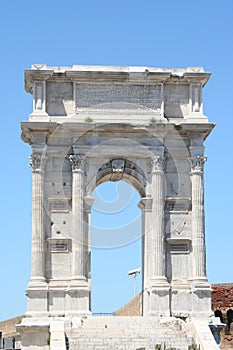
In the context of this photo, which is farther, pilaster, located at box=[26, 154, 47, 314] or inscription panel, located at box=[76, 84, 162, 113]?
inscription panel, located at box=[76, 84, 162, 113]

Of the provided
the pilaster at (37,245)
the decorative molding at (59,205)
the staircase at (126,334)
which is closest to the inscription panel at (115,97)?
the pilaster at (37,245)

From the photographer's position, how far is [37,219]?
37312 millimetres

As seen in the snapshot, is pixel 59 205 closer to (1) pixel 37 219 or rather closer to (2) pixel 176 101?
(1) pixel 37 219

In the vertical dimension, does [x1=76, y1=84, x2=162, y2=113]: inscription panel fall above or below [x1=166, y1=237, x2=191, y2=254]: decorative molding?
above

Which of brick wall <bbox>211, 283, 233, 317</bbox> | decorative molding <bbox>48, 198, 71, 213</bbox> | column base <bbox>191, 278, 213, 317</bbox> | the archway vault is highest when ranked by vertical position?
the archway vault

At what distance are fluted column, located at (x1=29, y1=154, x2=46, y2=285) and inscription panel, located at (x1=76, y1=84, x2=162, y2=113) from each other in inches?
102

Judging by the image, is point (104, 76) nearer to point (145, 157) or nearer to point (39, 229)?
point (145, 157)

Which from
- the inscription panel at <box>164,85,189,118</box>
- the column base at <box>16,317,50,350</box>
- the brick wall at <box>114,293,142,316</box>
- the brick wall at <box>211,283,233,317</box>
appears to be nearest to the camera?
the column base at <box>16,317,50,350</box>

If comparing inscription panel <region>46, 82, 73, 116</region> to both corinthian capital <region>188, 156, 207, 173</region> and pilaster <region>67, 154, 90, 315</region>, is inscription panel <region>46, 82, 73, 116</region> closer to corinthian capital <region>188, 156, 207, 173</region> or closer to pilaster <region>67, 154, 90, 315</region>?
pilaster <region>67, 154, 90, 315</region>

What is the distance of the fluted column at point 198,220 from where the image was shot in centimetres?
3747

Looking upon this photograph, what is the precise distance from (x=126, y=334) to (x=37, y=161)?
7.22 metres

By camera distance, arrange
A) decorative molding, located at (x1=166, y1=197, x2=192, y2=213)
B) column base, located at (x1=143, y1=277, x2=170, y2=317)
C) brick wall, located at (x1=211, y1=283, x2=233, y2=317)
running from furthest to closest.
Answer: brick wall, located at (x1=211, y1=283, x2=233, y2=317) < decorative molding, located at (x1=166, y1=197, x2=192, y2=213) < column base, located at (x1=143, y1=277, x2=170, y2=317)

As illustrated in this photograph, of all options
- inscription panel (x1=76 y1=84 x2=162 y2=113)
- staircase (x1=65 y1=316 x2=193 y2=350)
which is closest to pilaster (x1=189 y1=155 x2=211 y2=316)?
staircase (x1=65 y1=316 x2=193 y2=350)

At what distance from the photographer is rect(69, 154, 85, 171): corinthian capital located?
37.7 meters
